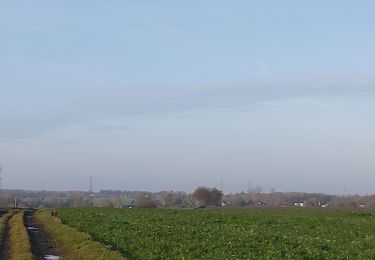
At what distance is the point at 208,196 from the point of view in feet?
483

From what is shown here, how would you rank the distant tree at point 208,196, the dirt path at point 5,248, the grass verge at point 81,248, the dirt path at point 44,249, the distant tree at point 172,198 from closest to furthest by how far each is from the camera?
the grass verge at point 81,248
the dirt path at point 5,248
the dirt path at point 44,249
the distant tree at point 208,196
the distant tree at point 172,198

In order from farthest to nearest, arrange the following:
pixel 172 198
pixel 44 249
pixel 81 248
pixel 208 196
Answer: pixel 172 198 → pixel 208 196 → pixel 44 249 → pixel 81 248

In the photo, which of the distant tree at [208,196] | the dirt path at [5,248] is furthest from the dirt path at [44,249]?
the distant tree at [208,196]

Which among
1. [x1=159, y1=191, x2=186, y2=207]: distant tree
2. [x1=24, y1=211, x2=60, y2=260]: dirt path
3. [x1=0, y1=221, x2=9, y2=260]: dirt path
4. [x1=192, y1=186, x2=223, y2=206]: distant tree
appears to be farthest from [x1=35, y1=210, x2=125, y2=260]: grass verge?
[x1=159, y1=191, x2=186, y2=207]: distant tree

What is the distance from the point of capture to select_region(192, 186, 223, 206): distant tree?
480 feet

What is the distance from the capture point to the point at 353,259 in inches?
747

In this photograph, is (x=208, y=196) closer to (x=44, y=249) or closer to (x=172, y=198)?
(x=172, y=198)

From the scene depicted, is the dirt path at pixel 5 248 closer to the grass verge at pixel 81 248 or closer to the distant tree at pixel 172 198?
the grass verge at pixel 81 248

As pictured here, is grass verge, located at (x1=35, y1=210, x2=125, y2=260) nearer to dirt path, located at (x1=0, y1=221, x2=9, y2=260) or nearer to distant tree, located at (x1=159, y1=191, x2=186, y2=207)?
dirt path, located at (x1=0, y1=221, x2=9, y2=260)

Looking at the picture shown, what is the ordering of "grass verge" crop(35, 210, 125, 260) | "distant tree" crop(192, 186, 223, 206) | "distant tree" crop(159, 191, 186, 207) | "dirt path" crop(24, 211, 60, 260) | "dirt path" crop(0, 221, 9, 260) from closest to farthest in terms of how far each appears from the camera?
"grass verge" crop(35, 210, 125, 260) → "dirt path" crop(0, 221, 9, 260) → "dirt path" crop(24, 211, 60, 260) → "distant tree" crop(192, 186, 223, 206) → "distant tree" crop(159, 191, 186, 207)

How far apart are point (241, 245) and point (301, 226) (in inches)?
579

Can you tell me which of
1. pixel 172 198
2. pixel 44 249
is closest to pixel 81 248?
pixel 44 249

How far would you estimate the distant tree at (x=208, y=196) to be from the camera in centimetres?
14638

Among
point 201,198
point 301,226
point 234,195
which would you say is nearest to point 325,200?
point 234,195
